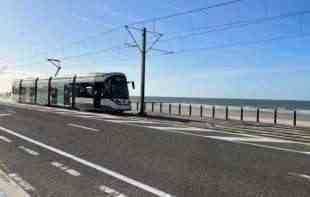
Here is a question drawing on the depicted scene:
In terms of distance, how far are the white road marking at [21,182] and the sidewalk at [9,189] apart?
0.09 m

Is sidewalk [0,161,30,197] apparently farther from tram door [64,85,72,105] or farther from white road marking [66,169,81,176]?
tram door [64,85,72,105]

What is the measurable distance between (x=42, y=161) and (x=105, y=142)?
3.10m

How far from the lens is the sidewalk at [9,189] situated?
17.1 ft

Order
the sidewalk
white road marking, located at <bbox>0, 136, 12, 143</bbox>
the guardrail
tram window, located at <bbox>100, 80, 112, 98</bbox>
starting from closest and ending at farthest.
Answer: the sidewalk
white road marking, located at <bbox>0, 136, 12, 143</bbox>
the guardrail
tram window, located at <bbox>100, 80, 112, 98</bbox>

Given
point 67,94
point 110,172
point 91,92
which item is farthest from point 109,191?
point 67,94

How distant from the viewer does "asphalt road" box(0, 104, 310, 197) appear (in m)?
5.63

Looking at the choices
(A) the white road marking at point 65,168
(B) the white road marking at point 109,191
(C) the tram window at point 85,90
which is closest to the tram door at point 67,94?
(C) the tram window at point 85,90

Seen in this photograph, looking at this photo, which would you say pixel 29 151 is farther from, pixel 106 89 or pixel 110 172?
pixel 106 89

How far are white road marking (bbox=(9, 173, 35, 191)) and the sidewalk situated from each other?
93mm

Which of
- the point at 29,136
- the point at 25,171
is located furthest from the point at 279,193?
the point at 29,136

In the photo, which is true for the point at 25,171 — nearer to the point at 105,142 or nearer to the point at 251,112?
the point at 105,142

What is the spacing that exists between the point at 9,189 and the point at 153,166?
297 cm

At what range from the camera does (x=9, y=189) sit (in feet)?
18.1

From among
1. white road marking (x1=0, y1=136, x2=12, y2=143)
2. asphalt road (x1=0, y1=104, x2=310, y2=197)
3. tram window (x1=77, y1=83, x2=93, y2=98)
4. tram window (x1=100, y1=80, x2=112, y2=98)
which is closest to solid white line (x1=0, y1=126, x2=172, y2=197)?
asphalt road (x1=0, y1=104, x2=310, y2=197)
